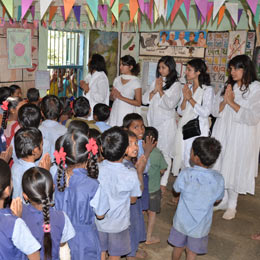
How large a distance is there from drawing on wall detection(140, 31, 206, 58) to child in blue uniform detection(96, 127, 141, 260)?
12.9 feet

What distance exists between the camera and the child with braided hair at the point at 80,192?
1.66 m

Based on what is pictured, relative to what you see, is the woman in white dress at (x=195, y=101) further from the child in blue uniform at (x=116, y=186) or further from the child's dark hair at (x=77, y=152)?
the child's dark hair at (x=77, y=152)

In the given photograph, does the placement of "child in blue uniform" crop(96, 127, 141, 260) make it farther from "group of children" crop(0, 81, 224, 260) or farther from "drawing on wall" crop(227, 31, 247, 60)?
"drawing on wall" crop(227, 31, 247, 60)

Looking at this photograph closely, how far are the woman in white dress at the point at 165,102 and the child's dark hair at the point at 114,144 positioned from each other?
1.60 meters

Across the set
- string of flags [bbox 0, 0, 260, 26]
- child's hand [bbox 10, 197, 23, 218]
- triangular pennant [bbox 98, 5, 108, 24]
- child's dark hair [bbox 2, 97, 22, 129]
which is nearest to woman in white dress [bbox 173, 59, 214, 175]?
string of flags [bbox 0, 0, 260, 26]

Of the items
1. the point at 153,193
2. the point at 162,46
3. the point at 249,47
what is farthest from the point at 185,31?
the point at 153,193

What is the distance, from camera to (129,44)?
6.17 m

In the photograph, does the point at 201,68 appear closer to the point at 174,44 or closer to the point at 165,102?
the point at 165,102

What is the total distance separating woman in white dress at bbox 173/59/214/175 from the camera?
3070 millimetres

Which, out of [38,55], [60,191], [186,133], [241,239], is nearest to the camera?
[60,191]

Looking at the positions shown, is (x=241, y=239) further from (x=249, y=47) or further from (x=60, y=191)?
(x=249, y=47)

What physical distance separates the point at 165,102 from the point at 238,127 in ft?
2.47

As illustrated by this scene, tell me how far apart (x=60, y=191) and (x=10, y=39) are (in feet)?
12.5

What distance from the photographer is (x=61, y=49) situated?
5.93 m
